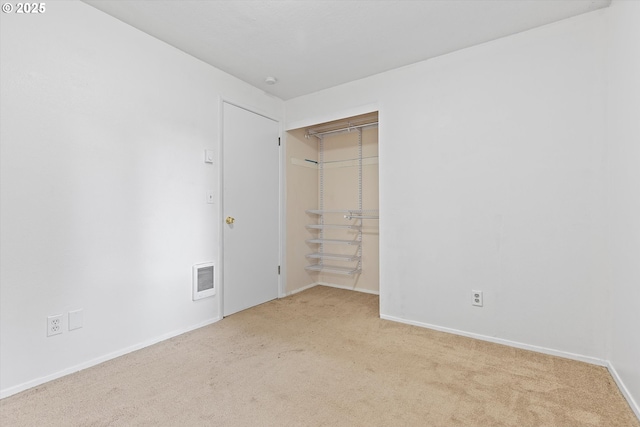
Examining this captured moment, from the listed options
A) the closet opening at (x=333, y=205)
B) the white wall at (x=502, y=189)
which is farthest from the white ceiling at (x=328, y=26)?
the closet opening at (x=333, y=205)

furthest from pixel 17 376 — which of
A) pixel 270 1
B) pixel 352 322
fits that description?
pixel 270 1

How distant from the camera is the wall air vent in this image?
8.93 ft

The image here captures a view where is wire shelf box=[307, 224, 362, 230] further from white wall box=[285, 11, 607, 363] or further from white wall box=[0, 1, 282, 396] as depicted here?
white wall box=[0, 1, 282, 396]

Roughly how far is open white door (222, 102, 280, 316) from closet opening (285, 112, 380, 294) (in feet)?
0.84

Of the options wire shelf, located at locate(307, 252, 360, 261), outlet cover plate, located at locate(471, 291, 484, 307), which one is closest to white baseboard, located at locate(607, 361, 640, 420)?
outlet cover plate, located at locate(471, 291, 484, 307)

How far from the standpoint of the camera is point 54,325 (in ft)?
6.21

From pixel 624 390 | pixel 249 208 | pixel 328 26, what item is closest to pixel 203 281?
pixel 249 208

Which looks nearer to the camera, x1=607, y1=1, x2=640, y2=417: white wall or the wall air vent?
x1=607, y1=1, x2=640, y2=417: white wall

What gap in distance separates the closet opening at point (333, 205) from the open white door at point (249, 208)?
0.26 m

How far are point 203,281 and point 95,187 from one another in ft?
3.85

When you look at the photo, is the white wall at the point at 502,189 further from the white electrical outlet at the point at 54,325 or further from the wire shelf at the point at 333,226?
the white electrical outlet at the point at 54,325

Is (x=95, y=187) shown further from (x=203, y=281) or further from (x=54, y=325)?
(x=203, y=281)

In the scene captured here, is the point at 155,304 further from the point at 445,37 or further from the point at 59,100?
the point at 445,37

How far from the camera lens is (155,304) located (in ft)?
7.97
